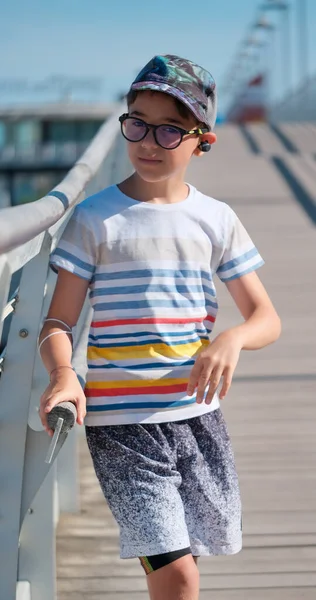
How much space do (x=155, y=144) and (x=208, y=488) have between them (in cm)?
75

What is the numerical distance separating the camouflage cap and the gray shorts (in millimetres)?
671

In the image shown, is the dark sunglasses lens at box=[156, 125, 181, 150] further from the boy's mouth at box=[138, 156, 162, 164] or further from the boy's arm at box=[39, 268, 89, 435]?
the boy's arm at box=[39, 268, 89, 435]

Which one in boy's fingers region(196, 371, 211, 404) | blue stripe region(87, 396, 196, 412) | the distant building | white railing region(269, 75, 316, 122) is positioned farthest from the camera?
the distant building

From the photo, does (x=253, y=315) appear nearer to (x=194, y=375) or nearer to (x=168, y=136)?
(x=194, y=375)

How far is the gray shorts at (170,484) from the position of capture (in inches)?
90.5

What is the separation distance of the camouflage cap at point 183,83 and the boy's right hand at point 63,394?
633mm

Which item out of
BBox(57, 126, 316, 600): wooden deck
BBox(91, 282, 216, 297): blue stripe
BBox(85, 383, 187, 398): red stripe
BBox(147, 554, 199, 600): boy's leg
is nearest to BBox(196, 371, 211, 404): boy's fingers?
BBox(85, 383, 187, 398): red stripe

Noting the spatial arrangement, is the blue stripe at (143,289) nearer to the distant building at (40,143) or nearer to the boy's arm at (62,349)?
the boy's arm at (62,349)

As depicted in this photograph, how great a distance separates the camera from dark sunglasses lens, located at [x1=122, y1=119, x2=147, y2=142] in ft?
7.81

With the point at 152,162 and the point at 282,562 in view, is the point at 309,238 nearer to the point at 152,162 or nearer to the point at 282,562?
the point at 282,562

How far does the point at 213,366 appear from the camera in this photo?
7.41ft

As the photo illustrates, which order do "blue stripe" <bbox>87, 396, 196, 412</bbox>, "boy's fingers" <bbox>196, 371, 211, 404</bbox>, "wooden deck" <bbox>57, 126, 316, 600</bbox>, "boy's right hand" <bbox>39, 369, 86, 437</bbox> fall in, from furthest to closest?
"wooden deck" <bbox>57, 126, 316, 600</bbox> < "blue stripe" <bbox>87, 396, 196, 412</bbox> < "boy's fingers" <bbox>196, 371, 211, 404</bbox> < "boy's right hand" <bbox>39, 369, 86, 437</bbox>

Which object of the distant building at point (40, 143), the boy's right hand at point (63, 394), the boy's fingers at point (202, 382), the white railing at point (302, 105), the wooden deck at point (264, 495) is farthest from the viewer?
the distant building at point (40, 143)

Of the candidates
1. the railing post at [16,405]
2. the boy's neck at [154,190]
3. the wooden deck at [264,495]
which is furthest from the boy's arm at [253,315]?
the wooden deck at [264,495]
